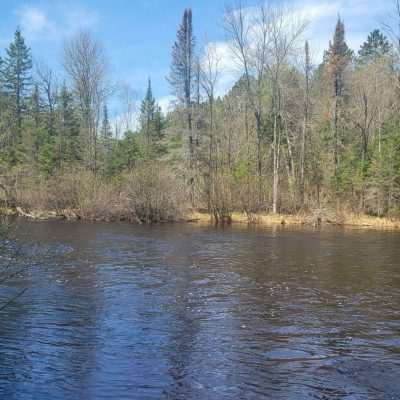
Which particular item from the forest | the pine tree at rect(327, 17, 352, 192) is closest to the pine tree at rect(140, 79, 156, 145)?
the forest

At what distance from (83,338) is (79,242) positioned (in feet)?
42.0

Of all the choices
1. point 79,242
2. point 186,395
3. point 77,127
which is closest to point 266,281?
point 186,395

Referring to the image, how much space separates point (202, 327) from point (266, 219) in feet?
79.5

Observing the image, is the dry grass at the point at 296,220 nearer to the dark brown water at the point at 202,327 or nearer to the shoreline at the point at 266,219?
the shoreline at the point at 266,219

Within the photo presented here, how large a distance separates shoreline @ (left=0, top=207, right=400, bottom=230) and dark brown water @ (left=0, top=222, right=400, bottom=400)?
13856 millimetres

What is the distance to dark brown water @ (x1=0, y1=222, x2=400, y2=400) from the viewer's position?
263 inches

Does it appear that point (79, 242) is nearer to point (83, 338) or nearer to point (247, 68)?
point (83, 338)

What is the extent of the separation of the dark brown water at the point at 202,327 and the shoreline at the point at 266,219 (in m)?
13.9

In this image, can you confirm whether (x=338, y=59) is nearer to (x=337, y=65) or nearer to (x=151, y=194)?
(x=337, y=65)

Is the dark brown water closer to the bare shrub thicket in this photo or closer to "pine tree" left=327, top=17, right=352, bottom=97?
the bare shrub thicket

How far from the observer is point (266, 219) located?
33.0 meters

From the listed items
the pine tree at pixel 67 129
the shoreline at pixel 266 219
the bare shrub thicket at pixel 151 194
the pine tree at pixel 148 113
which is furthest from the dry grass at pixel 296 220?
the pine tree at pixel 148 113

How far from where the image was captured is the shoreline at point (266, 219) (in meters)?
31.7

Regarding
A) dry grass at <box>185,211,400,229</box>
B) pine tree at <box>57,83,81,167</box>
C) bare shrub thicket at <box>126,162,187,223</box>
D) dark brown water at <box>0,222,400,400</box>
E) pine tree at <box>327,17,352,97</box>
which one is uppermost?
pine tree at <box>327,17,352,97</box>
